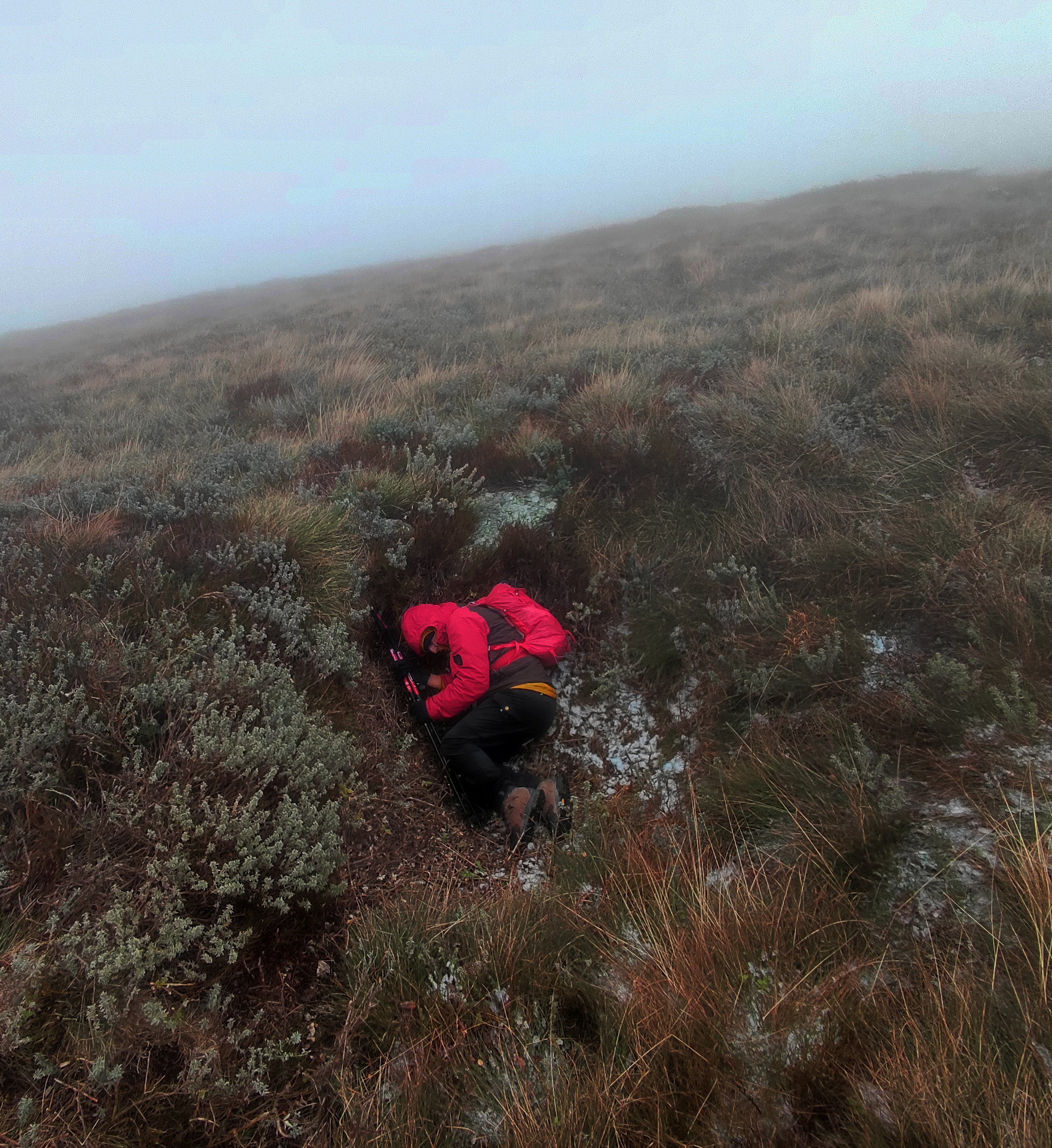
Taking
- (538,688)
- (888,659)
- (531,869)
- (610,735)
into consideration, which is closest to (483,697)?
(538,688)

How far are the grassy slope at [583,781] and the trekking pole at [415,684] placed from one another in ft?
0.44

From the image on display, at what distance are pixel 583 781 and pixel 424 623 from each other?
1.43m

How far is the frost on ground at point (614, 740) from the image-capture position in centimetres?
337

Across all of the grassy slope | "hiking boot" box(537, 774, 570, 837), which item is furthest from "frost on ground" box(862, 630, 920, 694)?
"hiking boot" box(537, 774, 570, 837)

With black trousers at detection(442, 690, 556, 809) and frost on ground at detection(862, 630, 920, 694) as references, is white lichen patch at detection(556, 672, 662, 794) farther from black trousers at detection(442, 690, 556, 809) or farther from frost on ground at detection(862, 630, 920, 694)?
frost on ground at detection(862, 630, 920, 694)

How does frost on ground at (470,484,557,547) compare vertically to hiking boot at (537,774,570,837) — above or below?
above

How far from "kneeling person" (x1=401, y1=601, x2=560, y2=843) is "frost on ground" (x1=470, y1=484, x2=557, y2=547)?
3.46 ft

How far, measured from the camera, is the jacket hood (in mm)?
3824

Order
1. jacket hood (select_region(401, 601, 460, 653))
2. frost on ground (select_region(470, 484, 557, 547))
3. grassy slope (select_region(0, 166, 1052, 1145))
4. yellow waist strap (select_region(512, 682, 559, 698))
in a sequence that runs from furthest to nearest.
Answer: frost on ground (select_region(470, 484, 557, 547)) < jacket hood (select_region(401, 601, 460, 653)) < yellow waist strap (select_region(512, 682, 559, 698)) < grassy slope (select_region(0, 166, 1052, 1145))

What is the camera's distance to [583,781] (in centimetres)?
358

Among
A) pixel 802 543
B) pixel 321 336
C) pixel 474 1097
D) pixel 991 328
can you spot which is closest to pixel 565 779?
pixel 474 1097

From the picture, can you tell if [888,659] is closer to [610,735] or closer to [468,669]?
[610,735]

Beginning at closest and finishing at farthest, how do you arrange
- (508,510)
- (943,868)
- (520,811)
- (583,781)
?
(943,868) < (520,811) < (583,781) < (508,510)

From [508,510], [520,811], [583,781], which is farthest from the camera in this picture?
[508,510]
